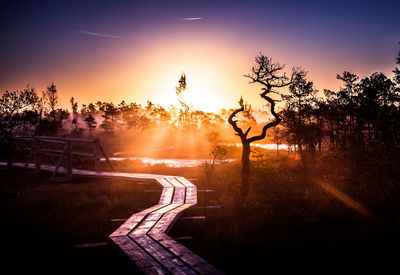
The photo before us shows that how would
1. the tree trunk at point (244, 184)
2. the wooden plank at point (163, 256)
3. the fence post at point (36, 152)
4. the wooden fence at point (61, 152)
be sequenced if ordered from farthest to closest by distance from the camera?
the fence post at point (36, 152) < the wooden fence at point (61, 152) < the tree trunk at point (244, 184) < the wooden plank at point (163, 256)

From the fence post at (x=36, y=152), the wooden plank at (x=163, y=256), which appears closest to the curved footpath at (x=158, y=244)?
the wooden plank at (x=163, y=256)

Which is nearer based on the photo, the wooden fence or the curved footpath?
the curved footpath

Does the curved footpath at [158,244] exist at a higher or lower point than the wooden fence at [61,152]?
lower

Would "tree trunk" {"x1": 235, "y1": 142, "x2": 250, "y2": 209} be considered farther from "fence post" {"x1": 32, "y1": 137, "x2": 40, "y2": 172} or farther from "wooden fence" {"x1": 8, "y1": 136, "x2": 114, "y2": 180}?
"fence post" {"x1": 32, "y1": 137, "x2": 40, "y2": 172}

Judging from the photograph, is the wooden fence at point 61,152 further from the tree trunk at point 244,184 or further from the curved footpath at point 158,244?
the tree trunk at point 244,184

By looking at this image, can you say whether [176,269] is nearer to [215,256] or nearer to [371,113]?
[215,256]

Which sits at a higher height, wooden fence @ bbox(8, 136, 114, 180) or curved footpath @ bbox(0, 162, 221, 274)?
wooden fence @ bbox(8, 136, 114, 180)

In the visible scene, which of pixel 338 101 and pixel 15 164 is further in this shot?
pixel 338 101

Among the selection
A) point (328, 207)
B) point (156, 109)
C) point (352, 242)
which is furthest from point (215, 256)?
Answer: point (156, 109)

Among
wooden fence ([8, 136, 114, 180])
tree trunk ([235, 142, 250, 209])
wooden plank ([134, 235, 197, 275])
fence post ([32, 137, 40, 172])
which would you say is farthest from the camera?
fence post ([32, 137, 40, 172])

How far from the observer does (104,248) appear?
594 centimetres

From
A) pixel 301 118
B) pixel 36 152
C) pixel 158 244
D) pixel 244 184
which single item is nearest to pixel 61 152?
pixel 36 152

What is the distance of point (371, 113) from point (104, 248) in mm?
17176

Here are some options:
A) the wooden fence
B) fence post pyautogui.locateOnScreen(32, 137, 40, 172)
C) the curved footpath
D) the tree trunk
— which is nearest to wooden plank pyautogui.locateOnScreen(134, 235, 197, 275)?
the curved footpath
